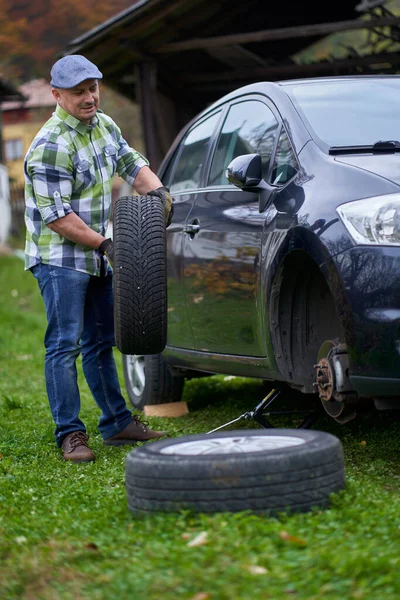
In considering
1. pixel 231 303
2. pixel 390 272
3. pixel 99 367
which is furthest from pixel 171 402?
pixel 390 272

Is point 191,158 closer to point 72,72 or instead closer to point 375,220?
point 72,72

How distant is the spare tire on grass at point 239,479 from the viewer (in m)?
3.25

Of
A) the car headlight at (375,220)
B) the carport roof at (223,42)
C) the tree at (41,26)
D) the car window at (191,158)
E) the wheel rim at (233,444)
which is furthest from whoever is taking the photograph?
the tree at (41,26)

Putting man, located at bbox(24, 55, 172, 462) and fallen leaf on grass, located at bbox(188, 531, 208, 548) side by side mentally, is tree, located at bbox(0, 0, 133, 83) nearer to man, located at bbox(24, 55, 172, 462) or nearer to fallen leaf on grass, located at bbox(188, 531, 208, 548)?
man, located at bbox(24, 55, 172, 462)

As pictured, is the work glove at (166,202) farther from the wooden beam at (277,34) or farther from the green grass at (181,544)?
the wooden beam at (277,34)

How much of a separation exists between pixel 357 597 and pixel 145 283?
2.34 m

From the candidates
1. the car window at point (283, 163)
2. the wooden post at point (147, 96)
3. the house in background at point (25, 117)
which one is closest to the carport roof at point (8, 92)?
the house in background at point (25, 117)

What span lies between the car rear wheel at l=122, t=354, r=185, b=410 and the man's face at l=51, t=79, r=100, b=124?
5.86 feet

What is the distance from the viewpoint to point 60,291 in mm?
5035

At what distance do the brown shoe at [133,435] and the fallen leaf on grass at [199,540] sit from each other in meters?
2.34

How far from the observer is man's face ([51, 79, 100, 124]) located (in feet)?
16.5

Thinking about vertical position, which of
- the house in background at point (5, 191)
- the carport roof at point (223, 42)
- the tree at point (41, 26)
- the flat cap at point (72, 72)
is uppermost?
the tree at point (41, 26)

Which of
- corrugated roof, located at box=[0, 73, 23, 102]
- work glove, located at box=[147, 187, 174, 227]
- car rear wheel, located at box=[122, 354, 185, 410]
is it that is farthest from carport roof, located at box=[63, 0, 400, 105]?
corrugated roof, located at box=[0, 73, 23, 102]

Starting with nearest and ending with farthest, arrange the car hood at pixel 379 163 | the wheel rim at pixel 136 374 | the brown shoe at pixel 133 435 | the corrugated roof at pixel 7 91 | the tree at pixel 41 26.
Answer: the car hood at pixel 379 163
the brown shoe at pixel 133 435
the wheel rim at pixel 136 374
the corrugated roof at pixel 7 91
the tree at pixel 41 26
